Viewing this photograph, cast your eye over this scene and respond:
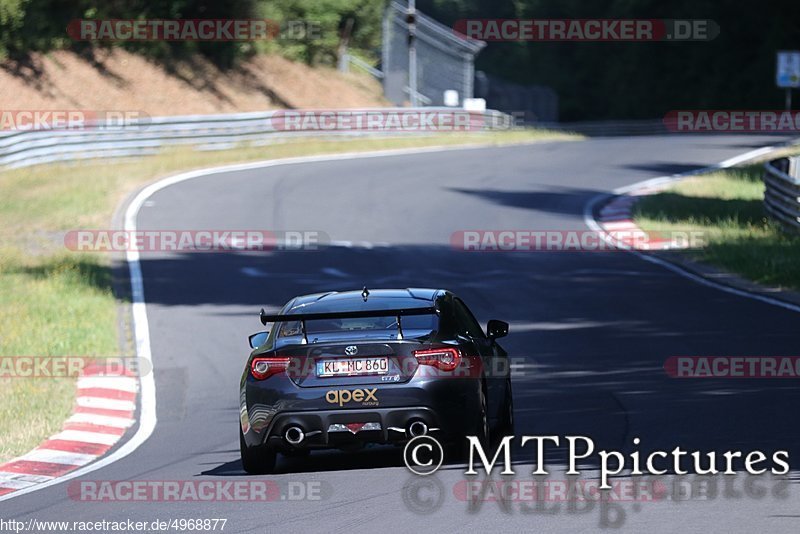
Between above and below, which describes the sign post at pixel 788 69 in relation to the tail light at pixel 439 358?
above

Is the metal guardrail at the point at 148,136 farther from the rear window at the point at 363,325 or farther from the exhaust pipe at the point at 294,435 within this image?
the exhaust pipe at the point at 294,435

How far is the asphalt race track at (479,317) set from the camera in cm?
849

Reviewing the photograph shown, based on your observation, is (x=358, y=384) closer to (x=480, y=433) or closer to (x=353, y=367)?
(x=353, y=367)

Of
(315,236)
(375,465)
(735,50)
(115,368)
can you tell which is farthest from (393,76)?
(375,465)

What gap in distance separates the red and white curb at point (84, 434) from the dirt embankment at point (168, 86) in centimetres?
2730

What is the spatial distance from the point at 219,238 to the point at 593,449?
17236mm

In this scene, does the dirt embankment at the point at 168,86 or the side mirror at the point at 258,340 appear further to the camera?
the dirt embankment at the point at 168,86

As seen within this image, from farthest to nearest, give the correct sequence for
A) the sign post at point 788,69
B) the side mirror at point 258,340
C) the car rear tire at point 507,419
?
the sign post at point 788,69, the car rear tire at point 507,419, the side mirror at point 258,340

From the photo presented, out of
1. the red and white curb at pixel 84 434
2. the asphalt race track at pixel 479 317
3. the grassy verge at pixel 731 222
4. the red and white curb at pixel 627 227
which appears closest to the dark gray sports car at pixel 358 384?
the asphalt race track at pixel 479 317

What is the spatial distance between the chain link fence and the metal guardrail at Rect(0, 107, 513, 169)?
1470 cm

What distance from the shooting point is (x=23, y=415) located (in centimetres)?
1393

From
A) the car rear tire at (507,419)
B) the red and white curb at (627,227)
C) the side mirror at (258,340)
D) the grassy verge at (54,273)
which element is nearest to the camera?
the side mirror at (258,340)

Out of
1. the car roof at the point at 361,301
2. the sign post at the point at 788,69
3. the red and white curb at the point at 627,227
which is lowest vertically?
the car roof at the point at 361,301

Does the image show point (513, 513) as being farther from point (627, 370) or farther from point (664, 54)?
point (664, 54)
